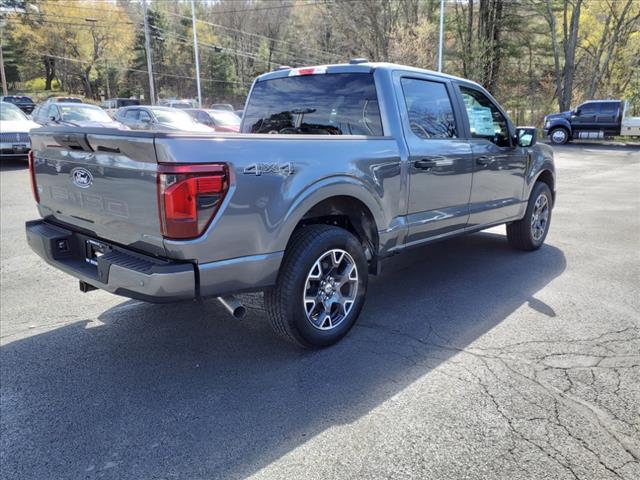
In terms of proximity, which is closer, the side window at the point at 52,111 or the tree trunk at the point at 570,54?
the side window at the point at 52,111

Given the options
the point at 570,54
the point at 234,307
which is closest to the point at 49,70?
the point at 570,54

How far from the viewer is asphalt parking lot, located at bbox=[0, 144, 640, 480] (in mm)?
2451

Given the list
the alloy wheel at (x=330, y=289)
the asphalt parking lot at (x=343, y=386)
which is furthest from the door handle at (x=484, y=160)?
the alloy wheel at (x=330, y=289)

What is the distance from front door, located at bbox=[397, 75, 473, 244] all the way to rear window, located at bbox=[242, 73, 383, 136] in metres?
0.29

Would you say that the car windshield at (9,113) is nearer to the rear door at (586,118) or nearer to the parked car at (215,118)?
the parked car at (215,118)

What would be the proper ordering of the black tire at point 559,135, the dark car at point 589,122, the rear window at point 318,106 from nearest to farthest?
the rear window at point 318,106
the dark car at point 589,122
the black tire at point 559,135

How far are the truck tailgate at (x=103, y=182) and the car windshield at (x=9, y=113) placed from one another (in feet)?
41.5

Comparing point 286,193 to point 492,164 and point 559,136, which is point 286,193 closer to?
point 492,164

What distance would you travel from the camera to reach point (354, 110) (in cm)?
413

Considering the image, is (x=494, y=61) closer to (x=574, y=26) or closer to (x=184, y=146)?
(x=574, y=26)

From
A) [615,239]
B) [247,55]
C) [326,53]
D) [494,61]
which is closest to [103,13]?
[247,55]

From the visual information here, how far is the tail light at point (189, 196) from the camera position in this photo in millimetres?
2660

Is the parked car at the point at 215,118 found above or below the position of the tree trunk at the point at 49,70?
below

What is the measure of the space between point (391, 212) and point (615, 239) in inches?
178
